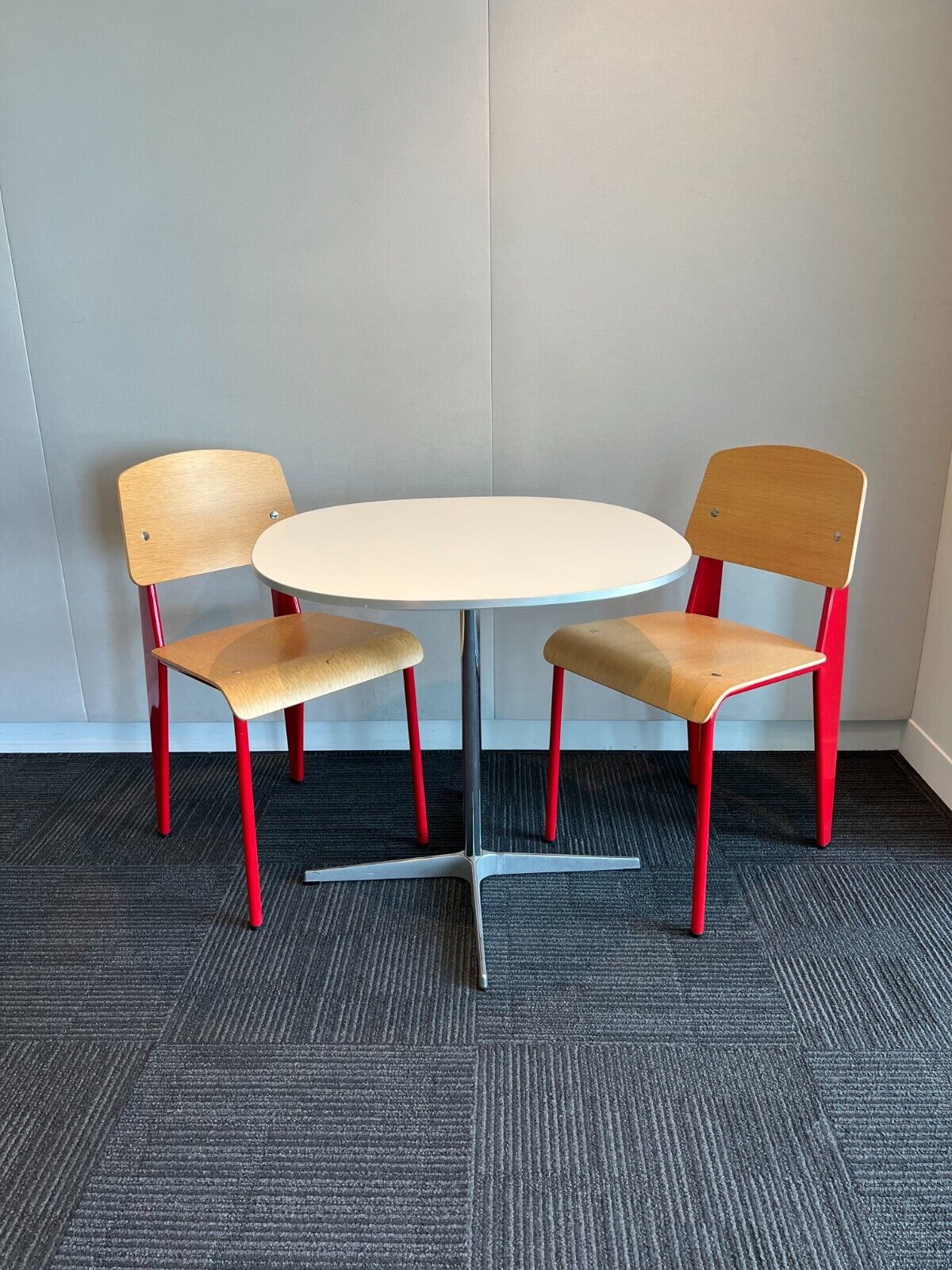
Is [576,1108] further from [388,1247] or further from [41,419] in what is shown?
[41,419]

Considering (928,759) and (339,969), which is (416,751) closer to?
(339,969)

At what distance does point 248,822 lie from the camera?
6.52ft

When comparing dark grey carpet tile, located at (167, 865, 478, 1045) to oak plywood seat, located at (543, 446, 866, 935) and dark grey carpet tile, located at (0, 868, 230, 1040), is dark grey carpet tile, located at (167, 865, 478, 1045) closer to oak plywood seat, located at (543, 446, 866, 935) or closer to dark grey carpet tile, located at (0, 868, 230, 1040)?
dark grey carpet tile, located at (0, 868, 230, 1040)

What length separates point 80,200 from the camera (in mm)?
2416

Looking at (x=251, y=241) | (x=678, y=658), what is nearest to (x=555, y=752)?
(x=678, y=658)

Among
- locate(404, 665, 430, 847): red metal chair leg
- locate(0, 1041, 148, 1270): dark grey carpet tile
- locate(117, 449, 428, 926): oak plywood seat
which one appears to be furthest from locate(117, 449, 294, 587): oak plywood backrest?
locate(0, 1041, 148, 1270): dark grey carpet tile

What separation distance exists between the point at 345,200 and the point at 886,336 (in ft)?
4.81

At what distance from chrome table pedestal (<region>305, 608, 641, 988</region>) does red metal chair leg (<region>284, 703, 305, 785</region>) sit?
0.48 metres

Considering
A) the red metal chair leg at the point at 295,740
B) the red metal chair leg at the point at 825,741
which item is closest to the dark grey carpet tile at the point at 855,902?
the red metal chair leg at the point at 825,741

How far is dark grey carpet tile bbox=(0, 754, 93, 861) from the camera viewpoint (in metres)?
2.53

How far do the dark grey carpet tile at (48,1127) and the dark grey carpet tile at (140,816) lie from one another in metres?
0.64

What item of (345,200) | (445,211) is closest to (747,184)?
(445,211)

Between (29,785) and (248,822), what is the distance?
1126 millimetres

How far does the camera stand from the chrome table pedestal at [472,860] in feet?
6.83
